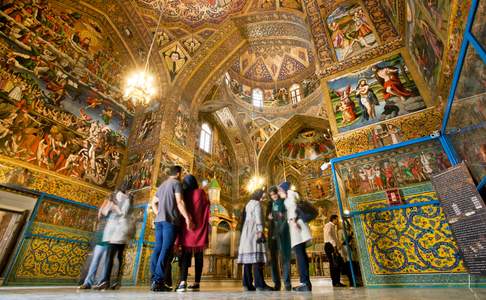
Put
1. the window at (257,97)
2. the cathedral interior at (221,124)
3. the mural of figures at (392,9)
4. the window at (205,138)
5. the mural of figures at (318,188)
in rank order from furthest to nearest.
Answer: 1. the window at (257,97)
2. the mural of figures at (318,188)
3. the window at (205,138)
4. the mural of figures at (392,9)
5. the cathedral interior at (221,124)

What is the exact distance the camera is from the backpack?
2.63 metres

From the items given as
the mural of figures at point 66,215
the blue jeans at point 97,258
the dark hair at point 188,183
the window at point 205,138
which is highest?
the window at point 205,138

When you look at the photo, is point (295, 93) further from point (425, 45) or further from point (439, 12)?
point (439, 12)

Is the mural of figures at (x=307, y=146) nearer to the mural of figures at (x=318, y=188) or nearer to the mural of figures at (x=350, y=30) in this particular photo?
the mural of figures at (x=318, y=188)

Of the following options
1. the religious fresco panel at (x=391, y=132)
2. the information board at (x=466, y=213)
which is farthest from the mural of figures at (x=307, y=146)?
the information board at (x=466, y=213)

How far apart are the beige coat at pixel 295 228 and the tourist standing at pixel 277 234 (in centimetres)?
21

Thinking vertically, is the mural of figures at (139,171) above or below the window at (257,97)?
below

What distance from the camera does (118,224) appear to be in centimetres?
288

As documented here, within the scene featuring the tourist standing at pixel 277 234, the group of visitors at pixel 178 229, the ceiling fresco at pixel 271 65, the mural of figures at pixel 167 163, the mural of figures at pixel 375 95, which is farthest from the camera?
the ceiling fresco at pixel 271 65

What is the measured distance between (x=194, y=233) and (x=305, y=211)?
1.33 m

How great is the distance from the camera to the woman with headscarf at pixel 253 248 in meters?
2.59

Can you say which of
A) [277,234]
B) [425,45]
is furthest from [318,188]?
[277,234]

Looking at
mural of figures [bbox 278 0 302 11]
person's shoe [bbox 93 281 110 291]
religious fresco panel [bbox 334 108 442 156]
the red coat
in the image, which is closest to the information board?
religious fresco panel [bbox 334 108 442 156]

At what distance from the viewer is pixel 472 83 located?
2457mm
